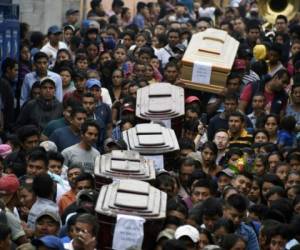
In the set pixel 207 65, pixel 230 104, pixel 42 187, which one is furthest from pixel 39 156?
pixel 207 65

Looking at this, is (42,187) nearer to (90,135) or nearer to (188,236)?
(188,236)

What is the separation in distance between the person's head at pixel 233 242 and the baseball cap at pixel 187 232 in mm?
237

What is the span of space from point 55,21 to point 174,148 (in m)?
→ 14.5

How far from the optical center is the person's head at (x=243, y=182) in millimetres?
19609

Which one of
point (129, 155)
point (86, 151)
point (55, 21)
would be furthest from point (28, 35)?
point (129, 155)

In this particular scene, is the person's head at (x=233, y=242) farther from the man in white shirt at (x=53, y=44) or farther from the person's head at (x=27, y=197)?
the man in white shirt at (x=53, y=44)

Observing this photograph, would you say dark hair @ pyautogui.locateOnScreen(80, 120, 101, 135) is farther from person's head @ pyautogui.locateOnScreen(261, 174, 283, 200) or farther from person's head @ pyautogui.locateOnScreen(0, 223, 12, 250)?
person's head @ pyautogui.locateOnScreen(0, 223, 12, 250)

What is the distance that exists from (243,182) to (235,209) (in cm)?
172

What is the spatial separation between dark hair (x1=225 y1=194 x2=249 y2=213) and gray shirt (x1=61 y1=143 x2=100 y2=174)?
292 cm

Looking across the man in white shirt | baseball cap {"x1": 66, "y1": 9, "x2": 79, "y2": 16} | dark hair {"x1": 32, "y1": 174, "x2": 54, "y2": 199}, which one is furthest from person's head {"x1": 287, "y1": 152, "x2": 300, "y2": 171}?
baseball cap {"x1": 66, "y1": 9, "x2": 79, "y2": 16}

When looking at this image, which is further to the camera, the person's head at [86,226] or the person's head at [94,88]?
the person's head at [94,88]

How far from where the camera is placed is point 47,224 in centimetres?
1645

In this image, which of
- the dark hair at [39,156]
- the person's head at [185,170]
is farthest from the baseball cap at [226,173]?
the dark hair at [39,156]

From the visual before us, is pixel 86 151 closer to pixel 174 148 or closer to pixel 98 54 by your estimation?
pixel 174 148
